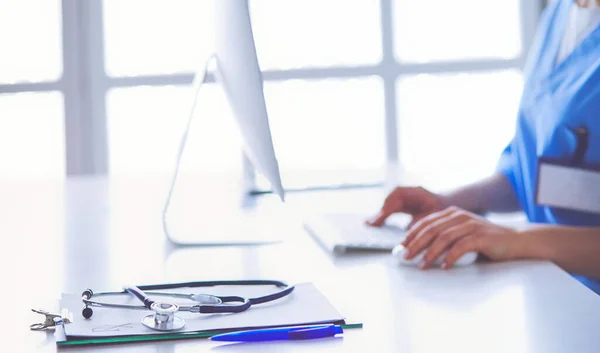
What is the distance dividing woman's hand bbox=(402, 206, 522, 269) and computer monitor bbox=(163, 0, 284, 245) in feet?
0.62

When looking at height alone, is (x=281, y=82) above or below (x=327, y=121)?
above

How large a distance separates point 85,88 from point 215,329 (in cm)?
329

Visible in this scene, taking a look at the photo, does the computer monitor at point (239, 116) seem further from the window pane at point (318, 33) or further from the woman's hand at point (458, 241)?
the window pane at point (318, 33)

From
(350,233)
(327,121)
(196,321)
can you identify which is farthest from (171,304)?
(327,121)

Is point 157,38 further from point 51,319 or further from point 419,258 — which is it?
point 51,319

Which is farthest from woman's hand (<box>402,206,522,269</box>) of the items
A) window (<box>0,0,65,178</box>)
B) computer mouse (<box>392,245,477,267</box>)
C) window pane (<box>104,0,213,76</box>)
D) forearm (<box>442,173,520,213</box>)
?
window (<box>0,0,65,178</box>)

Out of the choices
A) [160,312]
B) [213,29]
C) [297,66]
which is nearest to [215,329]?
[160,312]

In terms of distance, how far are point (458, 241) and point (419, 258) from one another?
0.05m

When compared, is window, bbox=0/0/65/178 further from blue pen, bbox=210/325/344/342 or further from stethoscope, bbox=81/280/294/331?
blue pen, bbox=210/325/344/342

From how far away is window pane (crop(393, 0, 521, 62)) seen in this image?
13.1 feet

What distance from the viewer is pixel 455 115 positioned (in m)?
4.14

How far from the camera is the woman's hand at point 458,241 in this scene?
1.08m

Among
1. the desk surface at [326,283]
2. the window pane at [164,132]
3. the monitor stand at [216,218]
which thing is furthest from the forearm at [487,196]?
the window pane at [164,132]

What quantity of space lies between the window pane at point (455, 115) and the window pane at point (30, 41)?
1637 mm
